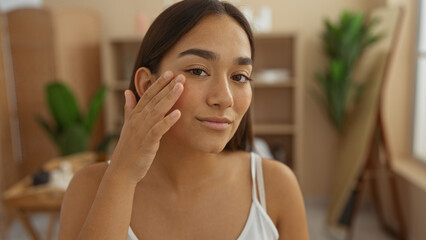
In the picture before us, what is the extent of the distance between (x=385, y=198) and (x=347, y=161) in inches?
33.0

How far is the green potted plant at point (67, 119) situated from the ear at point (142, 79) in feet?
8.88

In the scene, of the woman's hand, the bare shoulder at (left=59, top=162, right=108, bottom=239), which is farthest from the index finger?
the bare shoulder at (left=59, top=162, right=108, bottom=239)

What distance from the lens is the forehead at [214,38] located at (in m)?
0.80

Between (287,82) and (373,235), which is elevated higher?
(287,82)

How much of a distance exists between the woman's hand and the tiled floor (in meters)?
2.71

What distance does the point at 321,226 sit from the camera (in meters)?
3.40

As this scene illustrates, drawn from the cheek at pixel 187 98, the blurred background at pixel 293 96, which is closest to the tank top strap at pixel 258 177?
the cheek at pixel 187 98

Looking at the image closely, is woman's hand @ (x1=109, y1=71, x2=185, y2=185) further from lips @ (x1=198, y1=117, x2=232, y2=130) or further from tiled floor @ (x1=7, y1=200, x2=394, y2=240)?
tiled floor @ (x1=7, y1=200, x2=394, y2=240)

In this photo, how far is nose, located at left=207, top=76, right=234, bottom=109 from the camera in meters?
0.78

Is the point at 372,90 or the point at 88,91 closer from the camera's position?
the point at 372,90

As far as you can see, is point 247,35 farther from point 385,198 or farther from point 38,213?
point 38,213

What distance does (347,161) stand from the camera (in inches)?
120

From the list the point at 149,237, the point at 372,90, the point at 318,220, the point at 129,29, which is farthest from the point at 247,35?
the point at 129,29

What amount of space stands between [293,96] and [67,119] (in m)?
2.22
